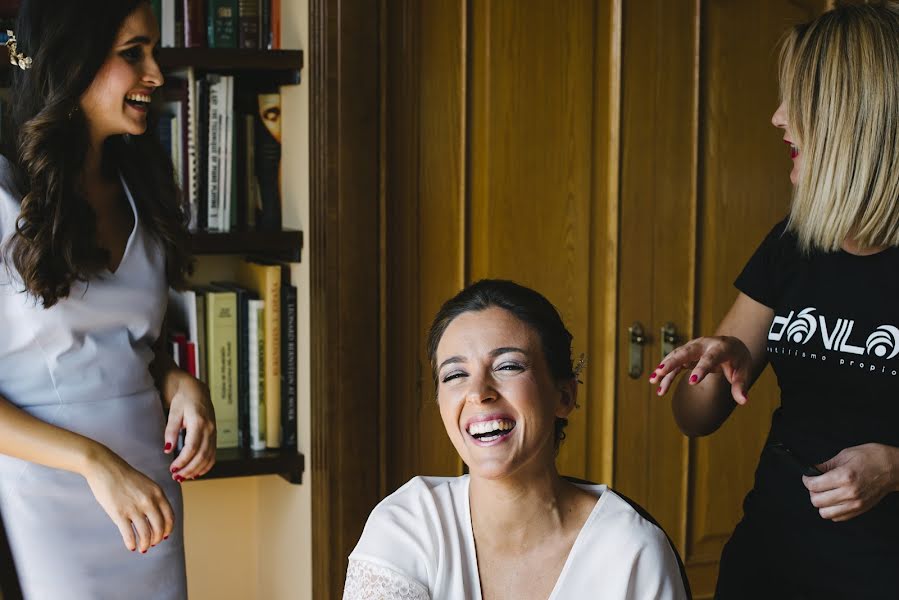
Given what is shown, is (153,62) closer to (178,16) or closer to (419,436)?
(178,16)

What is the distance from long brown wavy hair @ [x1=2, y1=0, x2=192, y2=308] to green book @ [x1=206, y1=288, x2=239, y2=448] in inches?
30.7

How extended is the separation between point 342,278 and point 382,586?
45.4 inches

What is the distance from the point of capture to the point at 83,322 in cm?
183

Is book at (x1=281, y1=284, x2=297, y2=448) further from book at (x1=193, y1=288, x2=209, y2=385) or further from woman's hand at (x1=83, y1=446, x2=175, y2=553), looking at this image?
woman's hand at (x1=83, y1=446, x2=175, y2=553)

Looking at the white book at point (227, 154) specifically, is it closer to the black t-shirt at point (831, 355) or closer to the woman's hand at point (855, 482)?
the black t-shirt at point (831, 355)

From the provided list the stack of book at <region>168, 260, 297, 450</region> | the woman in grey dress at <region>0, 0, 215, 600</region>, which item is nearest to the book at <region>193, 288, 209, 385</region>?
the stack of book at <region>168, 260, 297, 450</region>

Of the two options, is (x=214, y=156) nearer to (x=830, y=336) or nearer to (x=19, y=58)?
(x=19, y=58)

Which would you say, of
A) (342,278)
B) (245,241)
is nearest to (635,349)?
(342,278)

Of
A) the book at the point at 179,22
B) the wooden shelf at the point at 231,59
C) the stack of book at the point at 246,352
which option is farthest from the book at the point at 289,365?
the book at the point at 179,22

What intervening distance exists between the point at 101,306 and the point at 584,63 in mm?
1524

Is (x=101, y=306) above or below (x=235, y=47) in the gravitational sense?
below

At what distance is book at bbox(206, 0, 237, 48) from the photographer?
260 cm

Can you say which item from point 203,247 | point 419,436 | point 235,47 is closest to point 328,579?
point 419,436

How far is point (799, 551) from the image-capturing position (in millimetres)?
1876
